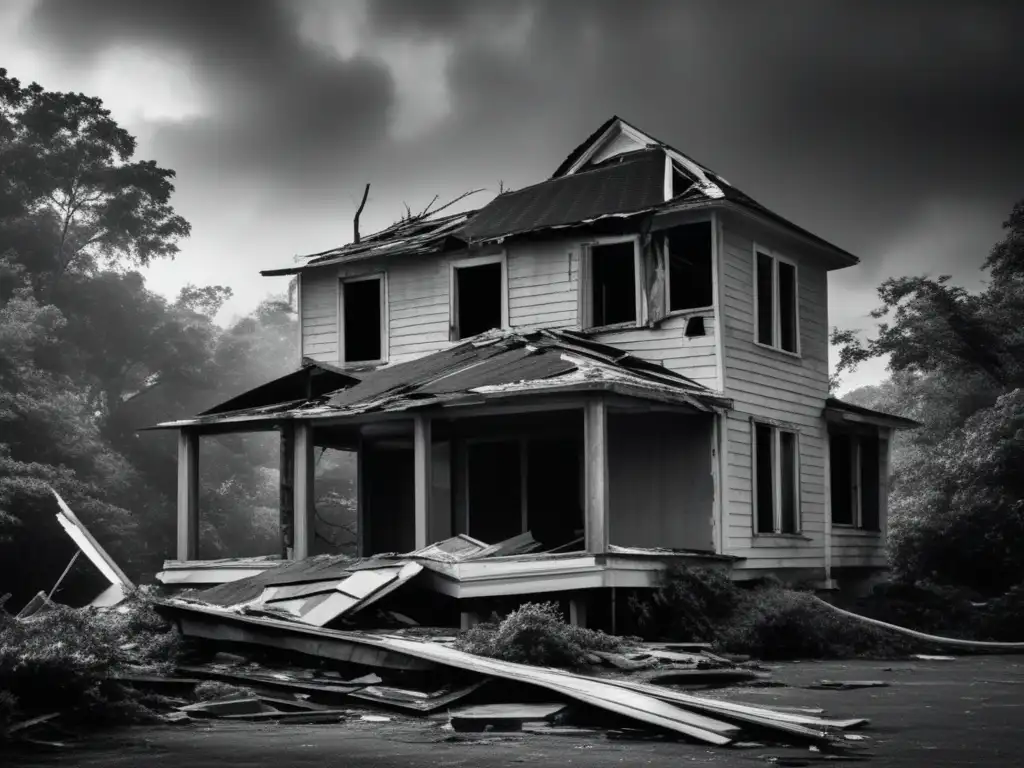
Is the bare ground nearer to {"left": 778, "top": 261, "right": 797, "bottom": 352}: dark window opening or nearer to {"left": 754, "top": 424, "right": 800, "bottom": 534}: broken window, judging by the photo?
{"left": 754, "top": 424, "right": 800, "bottom": 534}: broken window

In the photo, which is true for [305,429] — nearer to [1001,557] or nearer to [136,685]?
[136,685]

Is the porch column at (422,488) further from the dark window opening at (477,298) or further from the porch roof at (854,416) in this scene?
the porch roof at (854,416)

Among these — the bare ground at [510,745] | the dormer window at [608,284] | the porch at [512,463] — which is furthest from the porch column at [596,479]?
the bare ground at [510,745]

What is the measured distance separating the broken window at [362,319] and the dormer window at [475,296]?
1.65m

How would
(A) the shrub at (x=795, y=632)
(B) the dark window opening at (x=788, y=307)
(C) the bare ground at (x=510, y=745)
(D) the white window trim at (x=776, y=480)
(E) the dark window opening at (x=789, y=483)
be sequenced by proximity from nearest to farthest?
(C) the bare ground at (x=510, y=745) < (A) the shrub at (x=795, y=632) < (D) the white window trim at (x=776, y=480) < (E) the dark window opening at (x=789, y=483) < (B) the dark window opening at (x=788, y=307)

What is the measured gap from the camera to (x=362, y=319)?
24.0 m

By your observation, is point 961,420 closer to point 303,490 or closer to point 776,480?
point 776,480

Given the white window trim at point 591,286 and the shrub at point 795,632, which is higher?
the white window trim at point 591,286

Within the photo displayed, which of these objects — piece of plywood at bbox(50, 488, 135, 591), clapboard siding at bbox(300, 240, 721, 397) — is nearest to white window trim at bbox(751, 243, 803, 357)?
clapboard siding at bbox(300, 240, 721, 397)

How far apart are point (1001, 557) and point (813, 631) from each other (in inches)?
359

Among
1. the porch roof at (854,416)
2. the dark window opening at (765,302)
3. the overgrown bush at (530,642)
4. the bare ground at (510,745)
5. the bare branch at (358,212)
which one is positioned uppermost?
the bare branch at (358,212)

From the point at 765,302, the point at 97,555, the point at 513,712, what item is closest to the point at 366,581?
the point at 513,712

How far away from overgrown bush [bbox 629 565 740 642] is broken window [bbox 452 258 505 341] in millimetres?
6449

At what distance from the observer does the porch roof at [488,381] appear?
17188 mm
